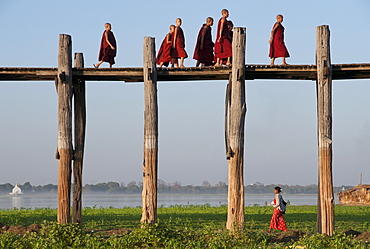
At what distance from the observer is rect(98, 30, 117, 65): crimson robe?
16.8 meters

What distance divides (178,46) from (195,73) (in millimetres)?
1290

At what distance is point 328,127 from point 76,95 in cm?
647

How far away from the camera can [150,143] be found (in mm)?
15625

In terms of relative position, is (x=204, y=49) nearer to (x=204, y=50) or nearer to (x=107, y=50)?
(x=204, y=50)

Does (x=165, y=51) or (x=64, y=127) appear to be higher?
(x=165, y=51)

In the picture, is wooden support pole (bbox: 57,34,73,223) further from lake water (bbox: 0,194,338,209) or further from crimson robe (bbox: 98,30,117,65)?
lake water (bbox: 0,194,338,209)

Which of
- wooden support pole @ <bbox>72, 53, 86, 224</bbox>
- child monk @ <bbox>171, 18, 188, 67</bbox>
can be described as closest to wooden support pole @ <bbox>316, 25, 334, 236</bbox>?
child monk @ <bbox>171, 18, 188, 67</bbox>

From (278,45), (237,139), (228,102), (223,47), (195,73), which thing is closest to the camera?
(237,139)

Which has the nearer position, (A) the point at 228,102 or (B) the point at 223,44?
(A) the point at 228,102

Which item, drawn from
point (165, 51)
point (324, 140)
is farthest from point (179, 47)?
point (324, 140)

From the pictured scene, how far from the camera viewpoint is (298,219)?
21.8 meters

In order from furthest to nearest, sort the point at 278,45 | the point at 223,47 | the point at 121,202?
the point at 121,202 < the point at 278,45 < the point at 223,47

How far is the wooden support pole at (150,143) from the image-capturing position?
1561cm

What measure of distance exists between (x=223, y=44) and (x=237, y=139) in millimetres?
2505
